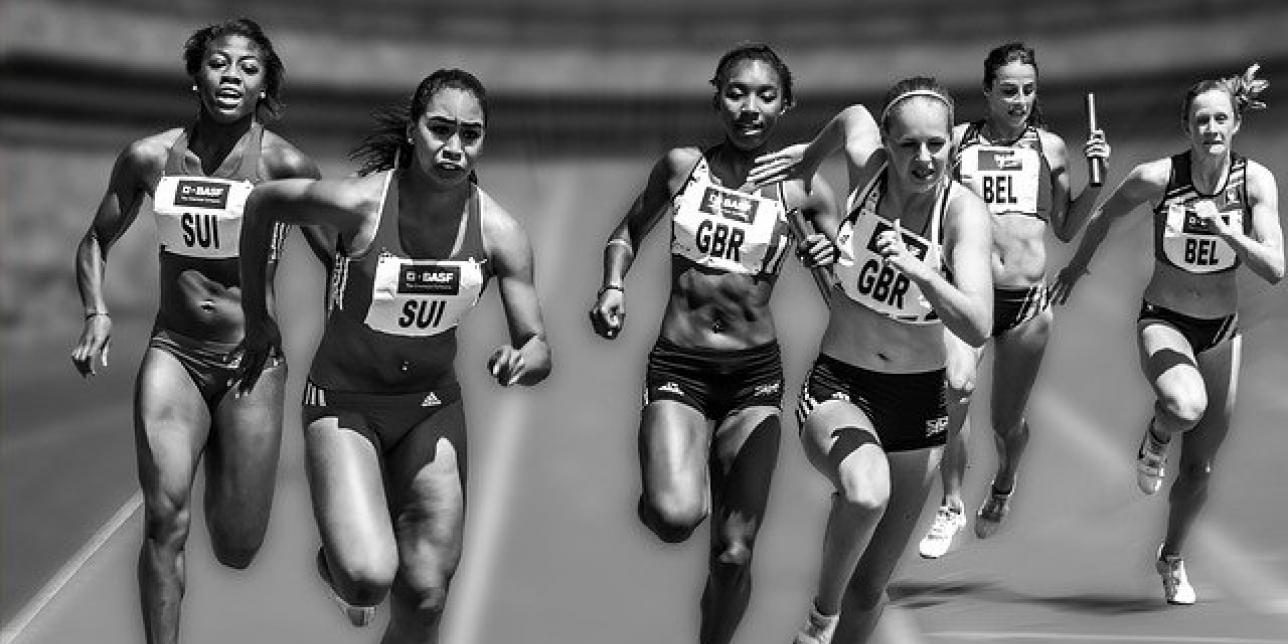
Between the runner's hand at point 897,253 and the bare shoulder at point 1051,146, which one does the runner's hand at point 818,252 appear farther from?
the bare shoulder at point 1051,146

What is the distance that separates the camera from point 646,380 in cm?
714

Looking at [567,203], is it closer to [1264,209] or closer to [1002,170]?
[1002,170]

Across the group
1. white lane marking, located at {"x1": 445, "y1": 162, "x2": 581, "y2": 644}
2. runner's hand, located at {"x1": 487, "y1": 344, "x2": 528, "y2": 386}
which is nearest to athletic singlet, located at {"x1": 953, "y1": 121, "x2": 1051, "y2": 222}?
white lane marking, located at {"x1": 445, "y1": 162, "x2": 581, "y2": 644}

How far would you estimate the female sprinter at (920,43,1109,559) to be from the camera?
866cm

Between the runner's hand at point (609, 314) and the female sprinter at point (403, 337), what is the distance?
484 millimetres

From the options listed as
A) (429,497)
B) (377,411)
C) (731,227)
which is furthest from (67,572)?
(731,227)

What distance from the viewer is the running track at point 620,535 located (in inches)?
322

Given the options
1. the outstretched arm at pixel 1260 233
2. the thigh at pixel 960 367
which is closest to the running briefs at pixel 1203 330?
the outstretched arm at pixel 1260 233

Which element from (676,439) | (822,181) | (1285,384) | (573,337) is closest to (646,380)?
(676,439)

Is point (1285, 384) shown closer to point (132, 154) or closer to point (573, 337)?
point (573, 337)

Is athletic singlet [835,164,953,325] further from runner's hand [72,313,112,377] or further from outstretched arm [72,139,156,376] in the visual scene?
runner's hand [72,313,112,377]

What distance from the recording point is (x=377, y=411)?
633 cm

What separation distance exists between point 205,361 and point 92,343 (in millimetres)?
387

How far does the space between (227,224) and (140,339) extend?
9854 millimetres
